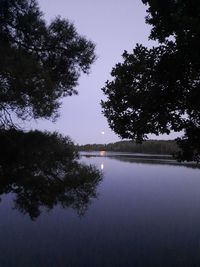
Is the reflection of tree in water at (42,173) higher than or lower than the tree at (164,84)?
lower

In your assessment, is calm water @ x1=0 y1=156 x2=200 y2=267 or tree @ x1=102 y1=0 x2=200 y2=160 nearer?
tree @ x1=102 y1=0 x2=200 y2=160

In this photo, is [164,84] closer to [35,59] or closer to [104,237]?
[35,59]

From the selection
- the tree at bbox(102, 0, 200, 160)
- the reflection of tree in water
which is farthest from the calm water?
the tree at bbox(102, 0, 200, 160)

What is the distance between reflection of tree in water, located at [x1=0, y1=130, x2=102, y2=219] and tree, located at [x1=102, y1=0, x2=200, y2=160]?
83.3 inches

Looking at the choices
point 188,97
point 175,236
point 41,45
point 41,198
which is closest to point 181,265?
point 175,236

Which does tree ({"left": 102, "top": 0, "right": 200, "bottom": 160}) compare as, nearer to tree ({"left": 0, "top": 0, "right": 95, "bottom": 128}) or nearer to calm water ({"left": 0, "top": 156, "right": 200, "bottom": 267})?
tree ({"left": 0, "top": 0, "right": 95, "bottom": 128})

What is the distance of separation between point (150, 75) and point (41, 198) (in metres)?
5.52

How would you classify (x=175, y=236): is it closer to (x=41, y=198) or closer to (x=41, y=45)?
(x=41, y=198)

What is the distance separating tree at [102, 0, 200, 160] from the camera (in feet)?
Answer: 30.0

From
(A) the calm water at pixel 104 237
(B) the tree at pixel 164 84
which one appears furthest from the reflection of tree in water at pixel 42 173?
(B) the tree at pixel 164 84

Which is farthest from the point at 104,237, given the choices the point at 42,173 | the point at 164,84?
the point at 164,84

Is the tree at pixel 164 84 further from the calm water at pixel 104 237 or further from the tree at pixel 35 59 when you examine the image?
the calm water at pixel 104 237

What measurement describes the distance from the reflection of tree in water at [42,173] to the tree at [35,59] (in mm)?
902

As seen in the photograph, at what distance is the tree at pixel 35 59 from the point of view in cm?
873
